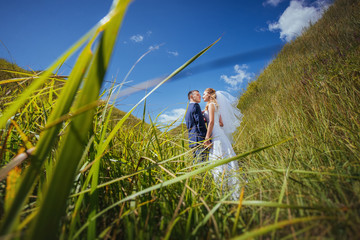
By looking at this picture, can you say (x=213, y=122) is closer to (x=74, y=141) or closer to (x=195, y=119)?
(x=195, y=119)

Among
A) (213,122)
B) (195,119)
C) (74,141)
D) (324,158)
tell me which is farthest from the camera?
(195,119)

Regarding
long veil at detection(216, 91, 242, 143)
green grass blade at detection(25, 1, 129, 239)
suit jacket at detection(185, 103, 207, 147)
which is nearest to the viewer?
green grass blade at detection(25, 1, 129, 239)

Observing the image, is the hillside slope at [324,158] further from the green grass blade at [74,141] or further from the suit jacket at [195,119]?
the suit jacket at [195,119]

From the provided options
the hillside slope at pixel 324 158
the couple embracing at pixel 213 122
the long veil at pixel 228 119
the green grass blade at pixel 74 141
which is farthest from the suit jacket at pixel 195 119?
the green grass blade at pixel 74 141

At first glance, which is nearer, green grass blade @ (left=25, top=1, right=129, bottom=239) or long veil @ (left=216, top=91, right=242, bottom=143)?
green grass blade @ (left=25, top=1, right=129, bottom=239)

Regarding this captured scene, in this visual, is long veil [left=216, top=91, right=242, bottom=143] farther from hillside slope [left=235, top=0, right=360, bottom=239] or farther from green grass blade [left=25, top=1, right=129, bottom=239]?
green grass blade [left=25, top=1, right=129, bottom=239]

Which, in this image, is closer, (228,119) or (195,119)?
A: (195,119)

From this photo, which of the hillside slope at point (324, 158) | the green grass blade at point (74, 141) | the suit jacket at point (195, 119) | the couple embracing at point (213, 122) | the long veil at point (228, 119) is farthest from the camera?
the long veil at point (228, 119)

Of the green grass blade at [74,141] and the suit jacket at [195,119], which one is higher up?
the suit jacket at [195,119]

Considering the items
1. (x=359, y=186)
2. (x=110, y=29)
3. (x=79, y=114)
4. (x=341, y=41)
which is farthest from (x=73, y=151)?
(x=341, y=41)

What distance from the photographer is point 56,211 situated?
1.12 feet

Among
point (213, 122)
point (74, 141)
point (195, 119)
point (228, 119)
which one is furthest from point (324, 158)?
point (228, 119)

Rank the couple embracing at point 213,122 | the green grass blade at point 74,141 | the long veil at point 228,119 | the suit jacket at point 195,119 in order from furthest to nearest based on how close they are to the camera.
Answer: the long veil at point 228,119 → the suit jacket at point 195,119 → the couple embracing at point 213,122 → the green grass blade at point 74,141

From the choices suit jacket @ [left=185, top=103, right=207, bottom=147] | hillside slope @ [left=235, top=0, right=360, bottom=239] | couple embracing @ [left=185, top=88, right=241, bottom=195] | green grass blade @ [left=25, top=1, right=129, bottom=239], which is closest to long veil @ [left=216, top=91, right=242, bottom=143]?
couple embracing @ [left=185, top=88, right=241, bottom=195]
